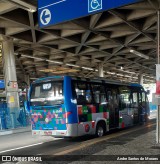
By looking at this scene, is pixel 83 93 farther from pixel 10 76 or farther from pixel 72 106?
pixel 10 76

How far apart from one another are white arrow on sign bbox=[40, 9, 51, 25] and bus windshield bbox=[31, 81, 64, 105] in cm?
265

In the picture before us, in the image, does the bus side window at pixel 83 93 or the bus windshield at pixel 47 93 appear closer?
the bus windshield at pixel 47 93

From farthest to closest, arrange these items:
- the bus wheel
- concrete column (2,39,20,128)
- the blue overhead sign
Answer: concrete column (2,39,20,128) < the bus wheel < the blue overhead sign

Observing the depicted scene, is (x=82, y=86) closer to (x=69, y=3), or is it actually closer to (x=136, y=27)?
(x=69, y=3)

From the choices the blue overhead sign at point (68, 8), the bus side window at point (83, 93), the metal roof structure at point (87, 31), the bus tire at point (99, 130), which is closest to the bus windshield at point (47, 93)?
the bus side window at point (83, 93)

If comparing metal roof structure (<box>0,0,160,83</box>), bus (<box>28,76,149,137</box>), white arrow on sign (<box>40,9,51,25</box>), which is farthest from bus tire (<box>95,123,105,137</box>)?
metal roof structure (<box>0,0,160,83</box>)

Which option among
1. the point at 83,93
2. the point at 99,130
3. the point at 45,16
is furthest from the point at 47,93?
the point at 45,16

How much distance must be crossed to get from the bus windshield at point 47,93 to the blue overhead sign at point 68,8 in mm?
2606

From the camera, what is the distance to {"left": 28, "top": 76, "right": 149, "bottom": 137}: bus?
10312 millimetres

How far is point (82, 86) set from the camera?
11203 mm

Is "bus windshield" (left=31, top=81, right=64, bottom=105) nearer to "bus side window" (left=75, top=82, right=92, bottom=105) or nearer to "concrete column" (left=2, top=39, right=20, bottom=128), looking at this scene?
"bus side window" (left=75, top=82, right=92, bottom=105)

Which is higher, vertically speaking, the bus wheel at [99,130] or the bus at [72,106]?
the bus at [72,106]

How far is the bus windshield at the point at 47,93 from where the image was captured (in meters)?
10.5

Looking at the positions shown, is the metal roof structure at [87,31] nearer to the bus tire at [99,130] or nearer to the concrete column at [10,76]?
the concrete column at [10,76]
